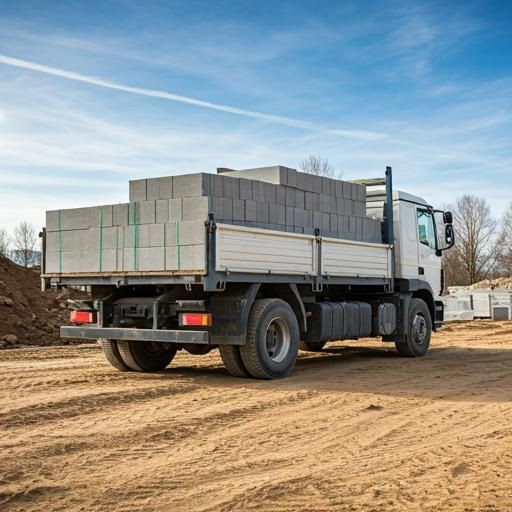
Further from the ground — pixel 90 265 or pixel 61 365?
pixel 90 265

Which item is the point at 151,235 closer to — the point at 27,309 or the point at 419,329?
the point at 419,329

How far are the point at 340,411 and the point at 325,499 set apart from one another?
129 inches

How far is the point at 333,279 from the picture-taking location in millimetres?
12016

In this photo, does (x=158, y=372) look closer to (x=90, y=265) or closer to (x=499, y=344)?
(x=90, y=265)

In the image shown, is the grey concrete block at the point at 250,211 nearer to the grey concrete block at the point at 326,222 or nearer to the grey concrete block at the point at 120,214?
the grey concrete block at the point at 120,214

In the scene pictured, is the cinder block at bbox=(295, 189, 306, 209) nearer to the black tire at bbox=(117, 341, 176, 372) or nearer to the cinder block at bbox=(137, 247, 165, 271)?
the cinder block at bbox=(137, 247, 165, 271)

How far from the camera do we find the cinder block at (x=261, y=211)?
34.6 feet

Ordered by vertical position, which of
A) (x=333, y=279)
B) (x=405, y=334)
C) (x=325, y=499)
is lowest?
(x=325, y=499)

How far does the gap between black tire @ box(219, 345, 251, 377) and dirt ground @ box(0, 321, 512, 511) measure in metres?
0.22

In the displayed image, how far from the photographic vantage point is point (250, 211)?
10.4 metres

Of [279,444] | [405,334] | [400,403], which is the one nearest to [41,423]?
[279,444]

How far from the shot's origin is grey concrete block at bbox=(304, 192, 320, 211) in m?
11.6

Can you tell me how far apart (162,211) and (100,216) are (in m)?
1.08

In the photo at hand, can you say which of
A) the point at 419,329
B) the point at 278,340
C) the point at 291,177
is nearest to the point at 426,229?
the point at 419,329
